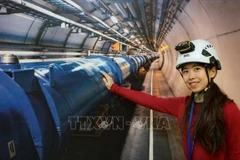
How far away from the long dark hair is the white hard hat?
24cm

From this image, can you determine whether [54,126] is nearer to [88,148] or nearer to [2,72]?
[2,72]

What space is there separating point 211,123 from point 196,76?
377mm

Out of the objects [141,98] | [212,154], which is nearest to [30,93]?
[141,98]

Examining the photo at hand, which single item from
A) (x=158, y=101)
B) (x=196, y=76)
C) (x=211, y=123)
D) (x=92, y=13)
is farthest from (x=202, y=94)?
(x=92, y=13)

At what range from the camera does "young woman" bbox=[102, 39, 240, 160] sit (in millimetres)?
1749

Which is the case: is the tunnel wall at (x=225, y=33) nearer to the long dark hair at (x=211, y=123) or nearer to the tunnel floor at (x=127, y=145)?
the tunnel floor at (x=127, y=145)

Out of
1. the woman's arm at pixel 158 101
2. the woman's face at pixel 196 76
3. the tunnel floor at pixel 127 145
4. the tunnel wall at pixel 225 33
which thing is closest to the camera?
the woman's face at pixel 196 76

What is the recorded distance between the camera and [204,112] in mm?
1852

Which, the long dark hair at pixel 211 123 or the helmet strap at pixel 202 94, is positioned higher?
the helmet strap at pixel 202 94

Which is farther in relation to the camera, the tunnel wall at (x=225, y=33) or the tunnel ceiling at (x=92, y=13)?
the tunnel ceiling at (x=92, y=13)

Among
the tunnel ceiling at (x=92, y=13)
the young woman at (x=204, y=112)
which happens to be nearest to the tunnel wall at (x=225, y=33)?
the tunnel ceiling at (x=92, y=13)

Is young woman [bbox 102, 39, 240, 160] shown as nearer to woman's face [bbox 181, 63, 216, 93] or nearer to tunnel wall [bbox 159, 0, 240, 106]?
woman's face [bbox 181, 63, 216, 93]

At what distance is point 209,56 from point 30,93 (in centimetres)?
172

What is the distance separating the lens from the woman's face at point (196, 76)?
6.46ft
